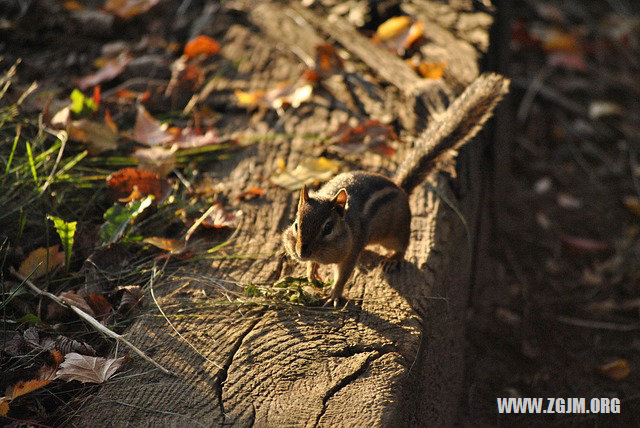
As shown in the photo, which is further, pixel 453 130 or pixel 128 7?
pixel 128 7

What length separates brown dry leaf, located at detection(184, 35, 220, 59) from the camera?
3.96m

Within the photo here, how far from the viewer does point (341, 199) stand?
2582 millimetres

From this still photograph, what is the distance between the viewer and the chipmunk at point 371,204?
8.34ft

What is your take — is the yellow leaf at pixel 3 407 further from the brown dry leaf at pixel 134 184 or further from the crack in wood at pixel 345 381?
the brown dry leaf at pixel 134 184

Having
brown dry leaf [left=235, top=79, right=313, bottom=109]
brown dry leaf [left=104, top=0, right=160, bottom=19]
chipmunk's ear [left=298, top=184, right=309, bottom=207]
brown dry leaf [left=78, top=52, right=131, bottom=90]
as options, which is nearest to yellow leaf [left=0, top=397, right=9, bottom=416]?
chipmunk's ear [left=298, top=184, right=309, bottom=207]

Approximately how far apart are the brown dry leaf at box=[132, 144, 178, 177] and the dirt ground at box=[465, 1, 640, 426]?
6.02 ft

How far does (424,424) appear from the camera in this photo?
2217 mm

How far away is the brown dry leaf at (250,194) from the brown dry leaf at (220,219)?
0.14 m

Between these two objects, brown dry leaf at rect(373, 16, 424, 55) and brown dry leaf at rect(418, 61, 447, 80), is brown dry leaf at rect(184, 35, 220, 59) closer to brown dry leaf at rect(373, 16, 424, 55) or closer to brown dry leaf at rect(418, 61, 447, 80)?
brown dry leaf at rect(373, 16, 424, 55)

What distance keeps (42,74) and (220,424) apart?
2.84 m

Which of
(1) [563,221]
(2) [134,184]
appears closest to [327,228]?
(2) [134,184]

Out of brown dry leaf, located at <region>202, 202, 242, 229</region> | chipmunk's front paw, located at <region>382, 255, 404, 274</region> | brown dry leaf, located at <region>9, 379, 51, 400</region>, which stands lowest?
chipmunk's front paw, located at <region>382, 255, 404, 274</region>

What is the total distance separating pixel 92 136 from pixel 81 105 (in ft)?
0.92

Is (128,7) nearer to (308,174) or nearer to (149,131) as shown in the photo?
(149,131)
